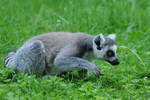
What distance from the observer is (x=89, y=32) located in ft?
25.0

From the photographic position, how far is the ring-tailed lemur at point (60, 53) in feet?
18.5

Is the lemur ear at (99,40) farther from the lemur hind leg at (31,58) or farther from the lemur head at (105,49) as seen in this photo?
the lemur hind leg at (31,58)

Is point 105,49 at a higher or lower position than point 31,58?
higher

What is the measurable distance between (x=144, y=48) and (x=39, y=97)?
3545 millimetres

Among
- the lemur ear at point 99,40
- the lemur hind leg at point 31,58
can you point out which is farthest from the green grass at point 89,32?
the lemur ear at point 99,40

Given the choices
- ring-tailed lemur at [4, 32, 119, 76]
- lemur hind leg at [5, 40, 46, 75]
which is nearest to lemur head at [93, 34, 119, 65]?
ring-tailed lemur at [4, 32, 119, 76]

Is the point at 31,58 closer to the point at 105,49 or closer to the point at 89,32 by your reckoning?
the point at 105,49

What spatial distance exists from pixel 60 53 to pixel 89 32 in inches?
79.1

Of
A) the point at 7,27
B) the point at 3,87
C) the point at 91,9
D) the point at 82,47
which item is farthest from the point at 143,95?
the point at 91,9

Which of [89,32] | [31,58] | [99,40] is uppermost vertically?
[89,32]

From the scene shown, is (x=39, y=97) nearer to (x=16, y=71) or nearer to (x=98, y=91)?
(x=98, y=91)

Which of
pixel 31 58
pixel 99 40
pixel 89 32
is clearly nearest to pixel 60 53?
pixel 31 58

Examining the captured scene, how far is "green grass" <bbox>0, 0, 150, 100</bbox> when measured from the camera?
4.86 m

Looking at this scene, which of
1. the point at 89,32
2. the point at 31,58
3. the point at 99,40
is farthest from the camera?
the point at 89,32
